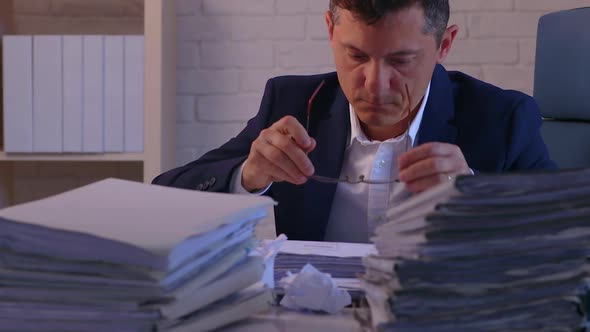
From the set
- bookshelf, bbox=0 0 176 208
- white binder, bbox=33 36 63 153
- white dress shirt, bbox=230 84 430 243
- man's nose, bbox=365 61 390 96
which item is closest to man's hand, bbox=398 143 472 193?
man's nose, bbox=365 61 390 96

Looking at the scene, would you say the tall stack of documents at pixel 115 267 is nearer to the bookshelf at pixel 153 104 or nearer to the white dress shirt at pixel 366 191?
the white dress shirt at pixel 366 191

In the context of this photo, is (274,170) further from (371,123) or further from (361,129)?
(361,129)

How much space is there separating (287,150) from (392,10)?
389 mm

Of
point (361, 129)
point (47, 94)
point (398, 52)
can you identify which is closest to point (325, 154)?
point (361, 129)

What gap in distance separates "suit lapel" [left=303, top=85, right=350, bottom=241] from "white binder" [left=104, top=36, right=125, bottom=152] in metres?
0.80

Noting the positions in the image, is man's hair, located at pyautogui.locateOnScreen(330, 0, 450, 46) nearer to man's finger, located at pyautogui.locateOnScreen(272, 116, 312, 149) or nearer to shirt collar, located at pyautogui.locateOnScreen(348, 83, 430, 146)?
shirt collar, located at pyautogui.locateOnScreen(348, 83, 430, 146)

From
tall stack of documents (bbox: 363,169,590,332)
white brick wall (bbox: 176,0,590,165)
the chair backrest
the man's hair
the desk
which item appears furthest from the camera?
white brick wall (bbox: 176,0,590,165)

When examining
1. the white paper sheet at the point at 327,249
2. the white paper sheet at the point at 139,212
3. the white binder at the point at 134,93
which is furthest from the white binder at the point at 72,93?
the white paper sheet at the point at 139,212

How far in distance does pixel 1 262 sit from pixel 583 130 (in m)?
1.39

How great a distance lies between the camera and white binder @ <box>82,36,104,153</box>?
221cm

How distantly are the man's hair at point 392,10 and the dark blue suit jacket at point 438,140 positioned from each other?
200 millimetres

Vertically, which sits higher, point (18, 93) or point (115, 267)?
point (18, 93)

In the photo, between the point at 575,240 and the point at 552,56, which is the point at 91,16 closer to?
the point at 552,56

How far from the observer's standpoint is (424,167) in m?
0.95
